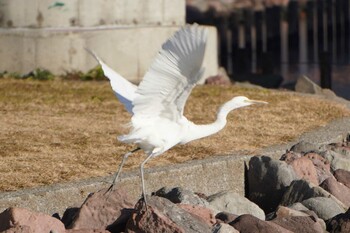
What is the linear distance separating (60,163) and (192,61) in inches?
102

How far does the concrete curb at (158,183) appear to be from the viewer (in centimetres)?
852

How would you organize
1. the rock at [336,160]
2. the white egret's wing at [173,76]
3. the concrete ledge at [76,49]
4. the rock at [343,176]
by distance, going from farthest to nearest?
the concrete ledge at [76,49] < the rock at [336,160] < the rock at [343,176] < the white egret's wing at [173,76]

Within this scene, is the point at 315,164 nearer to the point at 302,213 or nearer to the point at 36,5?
the point at 302,213

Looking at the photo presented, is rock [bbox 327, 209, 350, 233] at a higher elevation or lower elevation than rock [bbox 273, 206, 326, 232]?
lower

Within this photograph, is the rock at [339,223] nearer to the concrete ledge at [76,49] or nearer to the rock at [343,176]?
the rock at [343,176]

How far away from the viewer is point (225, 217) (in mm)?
8859

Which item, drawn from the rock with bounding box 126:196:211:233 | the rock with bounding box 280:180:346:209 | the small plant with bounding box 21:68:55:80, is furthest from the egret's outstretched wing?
the small plant with bounding box 21:68:55:80

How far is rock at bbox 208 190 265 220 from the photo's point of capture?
30.2ft

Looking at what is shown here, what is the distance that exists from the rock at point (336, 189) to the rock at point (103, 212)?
2384mm

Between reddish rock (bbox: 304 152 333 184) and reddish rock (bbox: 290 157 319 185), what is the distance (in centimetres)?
8

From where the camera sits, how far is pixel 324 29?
45188 mm

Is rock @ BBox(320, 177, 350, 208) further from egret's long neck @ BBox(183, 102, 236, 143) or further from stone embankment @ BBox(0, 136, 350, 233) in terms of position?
egret's long neck @ BBox(183, 102, 236, 143)

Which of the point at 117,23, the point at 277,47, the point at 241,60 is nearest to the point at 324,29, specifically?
the point at 277,47

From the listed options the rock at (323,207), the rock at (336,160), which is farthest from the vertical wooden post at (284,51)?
the rock at (323,207)
